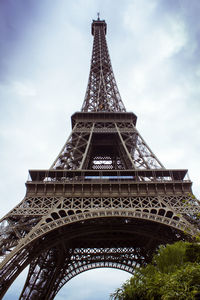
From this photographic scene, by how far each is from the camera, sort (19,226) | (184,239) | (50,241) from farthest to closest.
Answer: (50,241) → (184,239) → (19,226)

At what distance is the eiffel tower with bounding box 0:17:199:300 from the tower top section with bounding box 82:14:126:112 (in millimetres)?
1894

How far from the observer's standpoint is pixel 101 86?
103ft

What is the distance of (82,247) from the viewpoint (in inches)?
906

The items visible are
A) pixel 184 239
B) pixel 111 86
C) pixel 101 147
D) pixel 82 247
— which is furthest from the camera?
pixel 111 86

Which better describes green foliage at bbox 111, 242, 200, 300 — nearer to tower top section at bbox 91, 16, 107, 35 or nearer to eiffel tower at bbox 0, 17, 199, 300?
eiffel tower at bbox 0, 17, 199, 300

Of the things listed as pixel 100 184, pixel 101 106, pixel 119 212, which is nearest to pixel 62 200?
pixel 100 184

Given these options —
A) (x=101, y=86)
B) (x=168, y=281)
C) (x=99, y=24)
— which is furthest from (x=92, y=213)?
(x=99, y=24)

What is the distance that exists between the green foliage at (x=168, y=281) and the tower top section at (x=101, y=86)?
20762 mm

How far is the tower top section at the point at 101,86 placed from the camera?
28.4 metres

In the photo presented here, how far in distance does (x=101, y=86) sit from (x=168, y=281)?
27.6 meters

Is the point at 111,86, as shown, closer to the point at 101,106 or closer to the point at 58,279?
the point at 101,106

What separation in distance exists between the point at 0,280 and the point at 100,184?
8.38m

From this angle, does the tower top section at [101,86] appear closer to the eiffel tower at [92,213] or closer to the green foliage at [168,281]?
the eiffel tower at [92,213]

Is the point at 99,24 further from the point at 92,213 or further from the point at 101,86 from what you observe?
the point at 92,213
